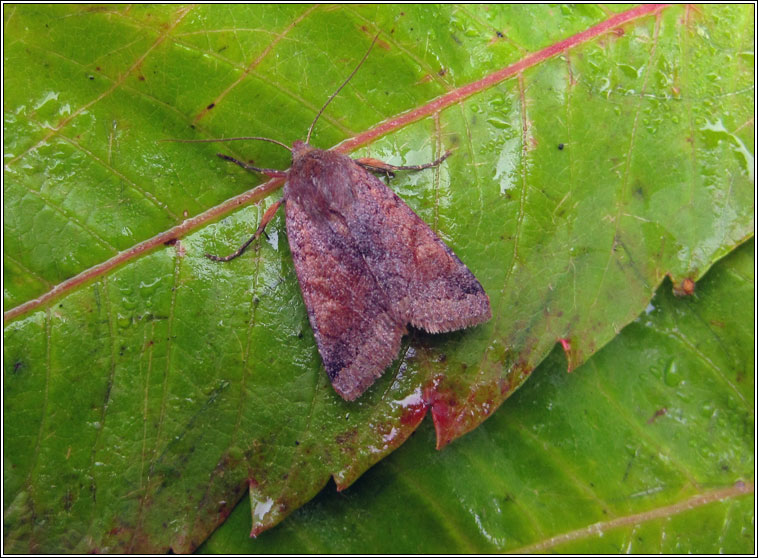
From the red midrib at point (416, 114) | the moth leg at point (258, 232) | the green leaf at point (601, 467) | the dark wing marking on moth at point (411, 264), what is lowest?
the green leaf at point (601, 467)

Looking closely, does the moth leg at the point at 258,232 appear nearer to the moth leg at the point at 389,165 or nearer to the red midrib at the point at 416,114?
the red midrib at the point at 416,114

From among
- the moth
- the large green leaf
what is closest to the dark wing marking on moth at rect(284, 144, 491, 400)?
the moth

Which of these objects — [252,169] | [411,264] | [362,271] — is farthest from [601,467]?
[252,169]

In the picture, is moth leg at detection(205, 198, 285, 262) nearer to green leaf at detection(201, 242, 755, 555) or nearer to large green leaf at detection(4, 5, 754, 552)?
large green leaf at detection(4, 5, 754, 552)

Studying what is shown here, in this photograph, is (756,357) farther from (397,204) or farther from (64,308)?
(64,308)

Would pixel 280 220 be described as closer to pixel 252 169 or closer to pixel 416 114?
pixel 252 169

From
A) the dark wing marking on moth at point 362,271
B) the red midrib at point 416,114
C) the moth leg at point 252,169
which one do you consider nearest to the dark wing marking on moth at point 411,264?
the dark wing marking on moth at point 362,271
